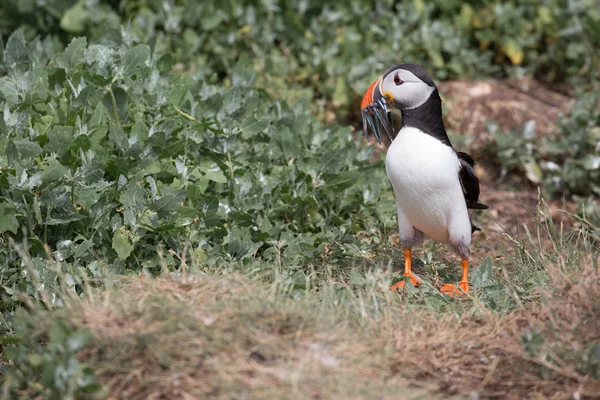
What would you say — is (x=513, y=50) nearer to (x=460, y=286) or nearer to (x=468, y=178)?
(x=468, y=178)

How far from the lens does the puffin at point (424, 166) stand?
3.96m

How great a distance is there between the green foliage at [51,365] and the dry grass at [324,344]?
111 millimetres

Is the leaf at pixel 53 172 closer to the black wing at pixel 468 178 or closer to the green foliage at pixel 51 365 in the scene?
the green foliage at pixel 51 365

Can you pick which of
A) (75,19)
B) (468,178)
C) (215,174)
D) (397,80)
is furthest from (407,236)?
(75,19)

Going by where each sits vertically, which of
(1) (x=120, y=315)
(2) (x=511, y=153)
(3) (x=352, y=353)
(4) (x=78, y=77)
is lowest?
(2) (x=511, y=153)

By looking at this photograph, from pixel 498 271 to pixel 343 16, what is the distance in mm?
3518

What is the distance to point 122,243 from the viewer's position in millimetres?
4133

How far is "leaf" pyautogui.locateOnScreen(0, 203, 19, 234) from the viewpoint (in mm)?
3947

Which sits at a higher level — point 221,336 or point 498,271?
point 221,336

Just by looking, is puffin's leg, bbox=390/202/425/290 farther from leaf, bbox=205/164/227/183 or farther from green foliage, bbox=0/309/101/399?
green foliage, bbox=0/309/101/399

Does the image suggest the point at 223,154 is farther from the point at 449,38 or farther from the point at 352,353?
the point at 449,38

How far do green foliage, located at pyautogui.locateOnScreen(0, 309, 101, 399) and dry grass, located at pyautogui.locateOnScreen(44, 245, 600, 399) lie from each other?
0.11 m

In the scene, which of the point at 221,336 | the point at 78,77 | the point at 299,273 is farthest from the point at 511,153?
the point at 221,336

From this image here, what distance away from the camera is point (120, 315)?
10.6 feet
